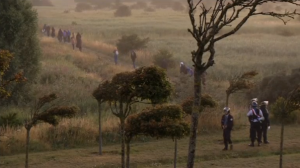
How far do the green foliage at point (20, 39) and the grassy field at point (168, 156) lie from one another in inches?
440

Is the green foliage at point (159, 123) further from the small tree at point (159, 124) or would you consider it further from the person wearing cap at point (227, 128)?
the person wearing cap at point (227, 128)

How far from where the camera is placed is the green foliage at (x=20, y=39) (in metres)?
33.6

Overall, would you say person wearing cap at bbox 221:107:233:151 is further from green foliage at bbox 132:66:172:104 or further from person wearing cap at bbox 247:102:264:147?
green foliage at bbox 132:66:172:104

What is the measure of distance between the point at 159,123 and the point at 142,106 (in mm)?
16263

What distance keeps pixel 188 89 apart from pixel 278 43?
33316 millimetres

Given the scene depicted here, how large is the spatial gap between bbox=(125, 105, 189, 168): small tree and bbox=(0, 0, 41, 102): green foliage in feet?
61.7

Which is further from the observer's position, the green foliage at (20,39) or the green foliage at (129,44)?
the green foliage at (129,44)

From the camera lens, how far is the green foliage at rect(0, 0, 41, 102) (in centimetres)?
3356

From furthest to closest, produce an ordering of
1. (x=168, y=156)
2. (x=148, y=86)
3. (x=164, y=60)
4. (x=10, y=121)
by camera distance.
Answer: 1. (x=164, y=60)
2. (x=10, y=121)
3. (x=168, y=156)
4. (x=148, y=86)

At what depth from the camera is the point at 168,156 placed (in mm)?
22031

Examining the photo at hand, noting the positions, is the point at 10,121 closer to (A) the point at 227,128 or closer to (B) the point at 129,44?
(A) the point at 227,128

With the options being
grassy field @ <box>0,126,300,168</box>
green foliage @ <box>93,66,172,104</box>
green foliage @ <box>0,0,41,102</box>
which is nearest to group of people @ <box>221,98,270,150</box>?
grassy field @ <box>0,126,300,168</box>

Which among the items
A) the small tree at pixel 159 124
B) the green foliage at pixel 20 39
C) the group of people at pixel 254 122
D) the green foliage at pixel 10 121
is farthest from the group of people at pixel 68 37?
the small tree at pixel 159 124

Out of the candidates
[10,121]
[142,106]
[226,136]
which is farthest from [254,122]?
[10,121]
